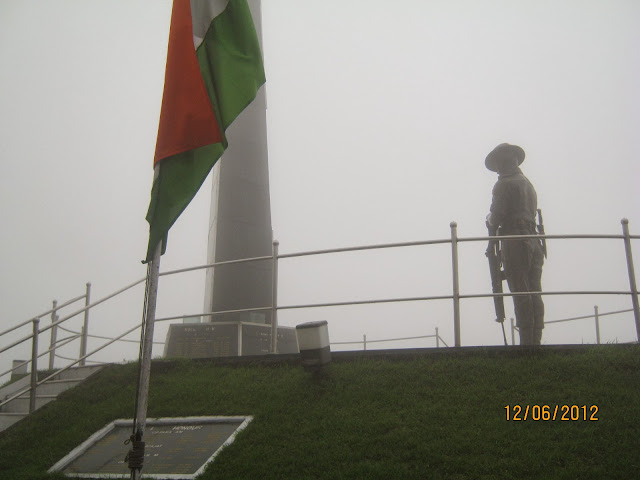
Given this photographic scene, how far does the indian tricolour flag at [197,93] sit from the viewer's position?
3.95 metres

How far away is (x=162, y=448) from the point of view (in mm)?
5148

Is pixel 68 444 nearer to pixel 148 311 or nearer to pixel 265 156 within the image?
pixel 148 311

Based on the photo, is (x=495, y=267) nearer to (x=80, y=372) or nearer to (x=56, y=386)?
(x=80, y=372)

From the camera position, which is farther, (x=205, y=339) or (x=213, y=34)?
(x=205, y=339)

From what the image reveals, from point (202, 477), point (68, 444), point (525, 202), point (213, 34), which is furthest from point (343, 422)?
point (525, 202)

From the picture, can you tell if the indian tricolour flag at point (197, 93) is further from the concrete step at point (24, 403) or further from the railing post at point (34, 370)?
the concrete step at point (24, 403)

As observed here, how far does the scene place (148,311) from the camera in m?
3.72

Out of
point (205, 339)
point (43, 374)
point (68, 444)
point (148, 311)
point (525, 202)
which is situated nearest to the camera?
point (148, 311)

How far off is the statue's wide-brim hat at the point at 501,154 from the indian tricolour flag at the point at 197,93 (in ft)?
12.9

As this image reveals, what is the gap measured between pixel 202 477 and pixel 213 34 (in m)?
3.14
